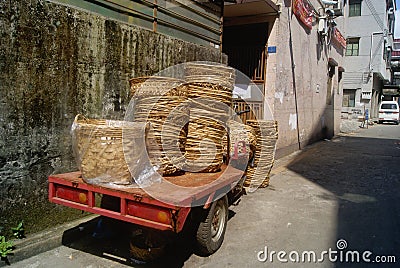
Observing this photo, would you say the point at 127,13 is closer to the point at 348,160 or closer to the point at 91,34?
the point at 91,34

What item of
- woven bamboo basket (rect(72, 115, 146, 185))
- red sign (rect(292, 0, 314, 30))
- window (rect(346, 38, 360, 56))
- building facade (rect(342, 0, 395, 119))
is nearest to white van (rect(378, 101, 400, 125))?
building facade (rect(342, 0, 395, 119))

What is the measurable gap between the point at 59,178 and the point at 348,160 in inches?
341

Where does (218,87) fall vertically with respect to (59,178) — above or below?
above

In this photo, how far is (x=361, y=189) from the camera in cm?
624

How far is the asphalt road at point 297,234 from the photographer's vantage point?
11.0ft

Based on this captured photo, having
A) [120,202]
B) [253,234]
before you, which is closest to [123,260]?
[120,202]

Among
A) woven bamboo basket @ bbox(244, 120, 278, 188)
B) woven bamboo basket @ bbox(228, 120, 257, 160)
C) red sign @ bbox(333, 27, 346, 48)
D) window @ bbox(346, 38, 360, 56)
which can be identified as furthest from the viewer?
window @ bbox(346, 38, 360, 56)

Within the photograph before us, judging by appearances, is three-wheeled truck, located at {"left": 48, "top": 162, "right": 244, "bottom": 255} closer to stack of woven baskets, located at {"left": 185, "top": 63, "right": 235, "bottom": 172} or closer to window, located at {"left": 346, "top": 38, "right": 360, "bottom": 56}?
stack of woven baskets, located at {"left": 185, "top": 63, "right": 235, "bottom": 172}

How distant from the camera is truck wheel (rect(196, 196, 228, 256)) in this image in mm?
3189

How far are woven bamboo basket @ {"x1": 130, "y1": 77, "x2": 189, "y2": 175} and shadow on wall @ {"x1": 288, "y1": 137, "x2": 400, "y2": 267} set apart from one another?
7.01ft

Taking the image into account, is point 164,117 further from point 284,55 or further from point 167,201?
point 284,55

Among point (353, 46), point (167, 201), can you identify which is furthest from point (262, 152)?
point (353, 46)

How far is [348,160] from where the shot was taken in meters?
9.41
